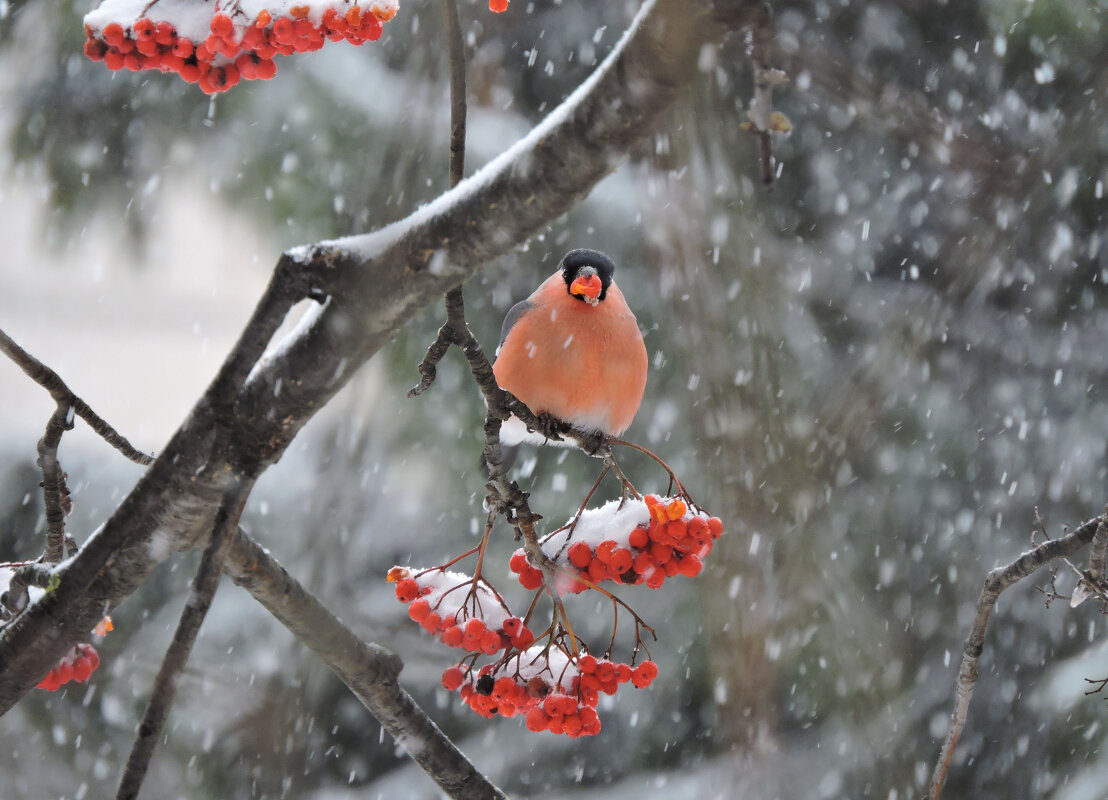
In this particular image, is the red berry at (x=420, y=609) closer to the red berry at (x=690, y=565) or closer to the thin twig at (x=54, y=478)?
the red berry at (x=690, y=565)

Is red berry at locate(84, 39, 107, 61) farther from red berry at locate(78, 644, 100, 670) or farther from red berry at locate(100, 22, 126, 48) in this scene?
red berry at locate(78, 644, 100, 670)

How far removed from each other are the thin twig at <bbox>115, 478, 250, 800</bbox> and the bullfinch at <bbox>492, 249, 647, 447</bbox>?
83 cm

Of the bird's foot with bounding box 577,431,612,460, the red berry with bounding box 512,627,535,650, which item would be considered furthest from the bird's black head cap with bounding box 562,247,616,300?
the red berry with bounding box 512,627,535,650

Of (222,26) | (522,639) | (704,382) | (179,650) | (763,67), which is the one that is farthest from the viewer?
(704,382)

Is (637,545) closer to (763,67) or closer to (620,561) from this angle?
(620,561)

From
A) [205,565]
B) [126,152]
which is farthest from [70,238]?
[205,565]

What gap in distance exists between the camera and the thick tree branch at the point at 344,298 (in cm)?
53

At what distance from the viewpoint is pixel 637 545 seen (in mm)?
990

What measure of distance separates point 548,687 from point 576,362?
1.95 feet

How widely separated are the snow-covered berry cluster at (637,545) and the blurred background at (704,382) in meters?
1.36

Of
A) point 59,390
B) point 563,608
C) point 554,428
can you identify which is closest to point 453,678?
point 563,608

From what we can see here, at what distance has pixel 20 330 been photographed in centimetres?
267

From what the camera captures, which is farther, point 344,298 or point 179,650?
point 344,298

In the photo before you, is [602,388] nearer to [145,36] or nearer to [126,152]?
[145,36]
